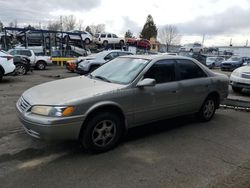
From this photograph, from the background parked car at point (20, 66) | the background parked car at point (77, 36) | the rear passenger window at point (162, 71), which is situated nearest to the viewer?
the rear passenger window at point (162, 71)

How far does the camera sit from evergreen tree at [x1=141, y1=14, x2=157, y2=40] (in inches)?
3083

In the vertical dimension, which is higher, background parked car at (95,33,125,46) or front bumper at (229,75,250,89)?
background parked car at (95,33,125,46)

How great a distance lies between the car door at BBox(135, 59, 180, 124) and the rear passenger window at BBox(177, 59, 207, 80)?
241 millimetres

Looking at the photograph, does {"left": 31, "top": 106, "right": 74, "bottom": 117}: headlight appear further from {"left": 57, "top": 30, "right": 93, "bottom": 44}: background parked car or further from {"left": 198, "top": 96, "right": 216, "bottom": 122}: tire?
{"left": 57, "top": 30, "right": 93, "bottom": 44}: background parked car

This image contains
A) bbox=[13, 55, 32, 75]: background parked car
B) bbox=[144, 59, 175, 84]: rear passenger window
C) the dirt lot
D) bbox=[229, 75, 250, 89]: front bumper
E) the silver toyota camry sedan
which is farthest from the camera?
bbox=[13, 55, 32, 75]: background parked car

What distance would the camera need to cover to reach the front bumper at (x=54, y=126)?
3.89m

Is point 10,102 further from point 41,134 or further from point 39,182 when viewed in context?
point 39,182

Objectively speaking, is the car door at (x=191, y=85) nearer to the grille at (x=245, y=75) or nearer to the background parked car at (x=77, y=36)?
the grille at (x=245, y=75)

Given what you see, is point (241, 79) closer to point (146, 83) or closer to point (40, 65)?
point (146, 83)

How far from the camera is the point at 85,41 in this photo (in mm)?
34531

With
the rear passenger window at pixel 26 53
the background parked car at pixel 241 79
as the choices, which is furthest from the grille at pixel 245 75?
the rear passenger window at pixel 26 53

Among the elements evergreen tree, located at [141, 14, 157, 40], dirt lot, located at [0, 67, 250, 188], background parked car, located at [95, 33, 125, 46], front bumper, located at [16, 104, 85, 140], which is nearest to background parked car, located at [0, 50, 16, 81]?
dirt lot, located at [0, 67, 250, 188]

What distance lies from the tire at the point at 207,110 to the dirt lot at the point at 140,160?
1.60ft

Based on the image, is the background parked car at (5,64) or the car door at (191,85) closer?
the car door at (191,85)
